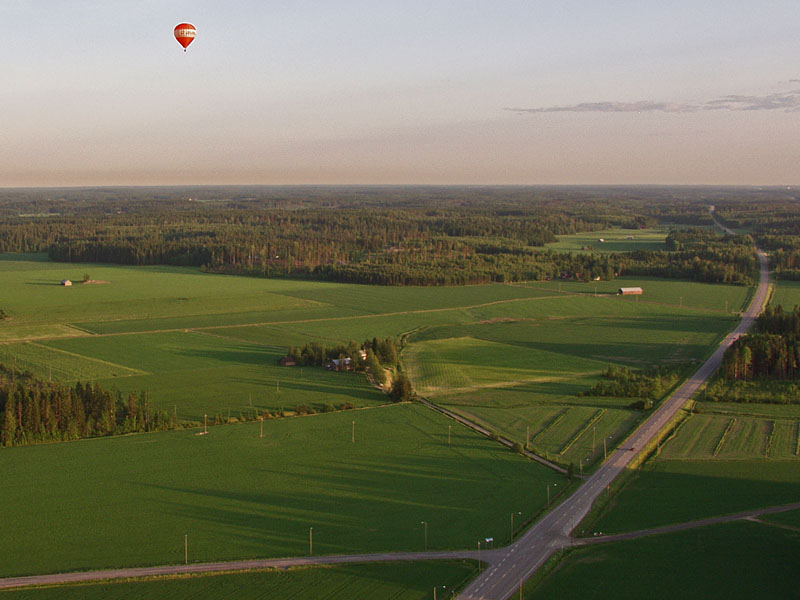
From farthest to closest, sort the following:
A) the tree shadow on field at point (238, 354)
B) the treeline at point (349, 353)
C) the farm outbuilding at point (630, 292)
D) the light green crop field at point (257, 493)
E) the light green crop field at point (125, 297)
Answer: the farm outbuilding at point (630, 292)
the light green crop field at point (125, 297)
the tree shadow on field at point (238, 354)
the treeline at point (349, 353)
the light green crop field at point (257, 493)

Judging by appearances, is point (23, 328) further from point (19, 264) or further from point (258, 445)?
point (19, 264)

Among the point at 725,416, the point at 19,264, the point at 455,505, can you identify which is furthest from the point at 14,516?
the point at 19,264

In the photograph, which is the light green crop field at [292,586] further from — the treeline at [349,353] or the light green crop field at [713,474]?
the treeline at [349,353]

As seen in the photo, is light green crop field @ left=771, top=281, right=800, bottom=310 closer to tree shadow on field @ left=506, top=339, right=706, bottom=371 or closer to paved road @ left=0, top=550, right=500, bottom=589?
tree shadow on field @ left=506, top=339, right=706, bottom=371

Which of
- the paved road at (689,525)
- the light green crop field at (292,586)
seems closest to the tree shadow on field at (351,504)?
the light green crop field at (292,586)

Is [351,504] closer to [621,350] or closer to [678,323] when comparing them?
[621,350]

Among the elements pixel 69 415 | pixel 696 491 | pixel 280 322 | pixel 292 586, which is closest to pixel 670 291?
pixel 280 322
